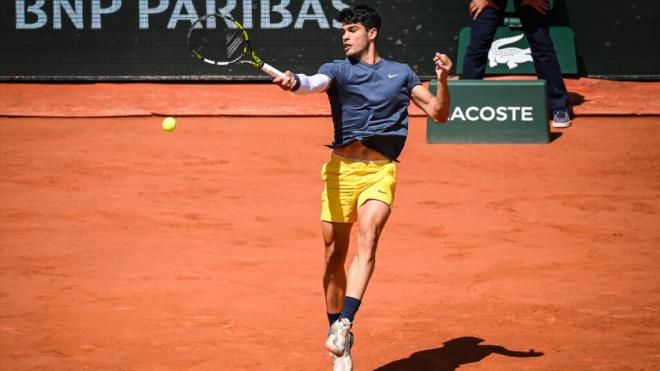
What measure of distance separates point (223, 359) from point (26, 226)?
3905mm

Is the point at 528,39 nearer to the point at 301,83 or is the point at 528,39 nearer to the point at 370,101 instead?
the point at 370,101

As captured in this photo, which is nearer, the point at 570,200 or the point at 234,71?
the point at 570,200

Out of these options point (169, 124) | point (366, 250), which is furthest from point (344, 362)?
point (169, 124)

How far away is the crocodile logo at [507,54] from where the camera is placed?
45.9 ft

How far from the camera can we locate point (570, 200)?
34.4 ft

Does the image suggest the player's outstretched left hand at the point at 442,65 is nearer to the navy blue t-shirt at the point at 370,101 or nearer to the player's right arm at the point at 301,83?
the navy blue t-shirt at the point at 370,101

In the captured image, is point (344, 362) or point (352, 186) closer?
point (344, 362)

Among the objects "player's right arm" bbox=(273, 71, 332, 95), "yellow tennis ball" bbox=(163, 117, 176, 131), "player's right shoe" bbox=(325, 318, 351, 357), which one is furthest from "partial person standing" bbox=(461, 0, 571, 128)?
"player's right shoe" bbox=(325, 318, 351, 357)

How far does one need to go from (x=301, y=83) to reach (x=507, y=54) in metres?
8.50

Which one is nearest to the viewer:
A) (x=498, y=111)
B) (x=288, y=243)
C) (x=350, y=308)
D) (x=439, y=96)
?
(x=350, y=308)

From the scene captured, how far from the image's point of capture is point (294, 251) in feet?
30.2

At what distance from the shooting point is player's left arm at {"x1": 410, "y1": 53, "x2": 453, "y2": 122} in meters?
6.07

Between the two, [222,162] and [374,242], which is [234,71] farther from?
[374,242]

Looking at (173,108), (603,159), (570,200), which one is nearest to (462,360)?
(570,200)
